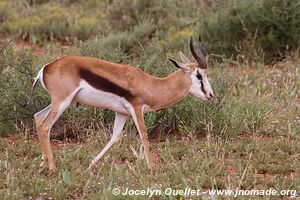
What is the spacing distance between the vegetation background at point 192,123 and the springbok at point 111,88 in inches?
12.2

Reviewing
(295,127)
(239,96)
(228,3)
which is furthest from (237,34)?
(295,127)

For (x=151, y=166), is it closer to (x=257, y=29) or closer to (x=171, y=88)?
(x=171, y=88)

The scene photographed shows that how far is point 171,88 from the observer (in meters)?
6.43

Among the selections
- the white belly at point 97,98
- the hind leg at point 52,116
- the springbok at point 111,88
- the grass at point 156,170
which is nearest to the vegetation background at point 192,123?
the grass at point 156,170

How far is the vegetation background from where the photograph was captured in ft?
19.1

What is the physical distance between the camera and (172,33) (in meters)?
12.9

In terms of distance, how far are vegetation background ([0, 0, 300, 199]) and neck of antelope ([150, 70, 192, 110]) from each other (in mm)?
513

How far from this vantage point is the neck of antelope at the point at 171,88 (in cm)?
638

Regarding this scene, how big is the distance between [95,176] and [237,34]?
6431 mm

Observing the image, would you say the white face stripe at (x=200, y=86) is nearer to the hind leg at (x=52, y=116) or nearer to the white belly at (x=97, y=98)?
the white belly at (x=97, y=98)

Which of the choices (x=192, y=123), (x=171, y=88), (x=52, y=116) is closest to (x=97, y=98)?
(x=52, y=116)

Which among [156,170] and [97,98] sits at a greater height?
[97,98]

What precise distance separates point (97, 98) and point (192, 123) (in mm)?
1764

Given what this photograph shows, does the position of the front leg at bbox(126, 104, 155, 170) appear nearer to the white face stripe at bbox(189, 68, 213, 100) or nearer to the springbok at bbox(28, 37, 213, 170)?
the springbok at bbox(28, 37, 213, 170)
